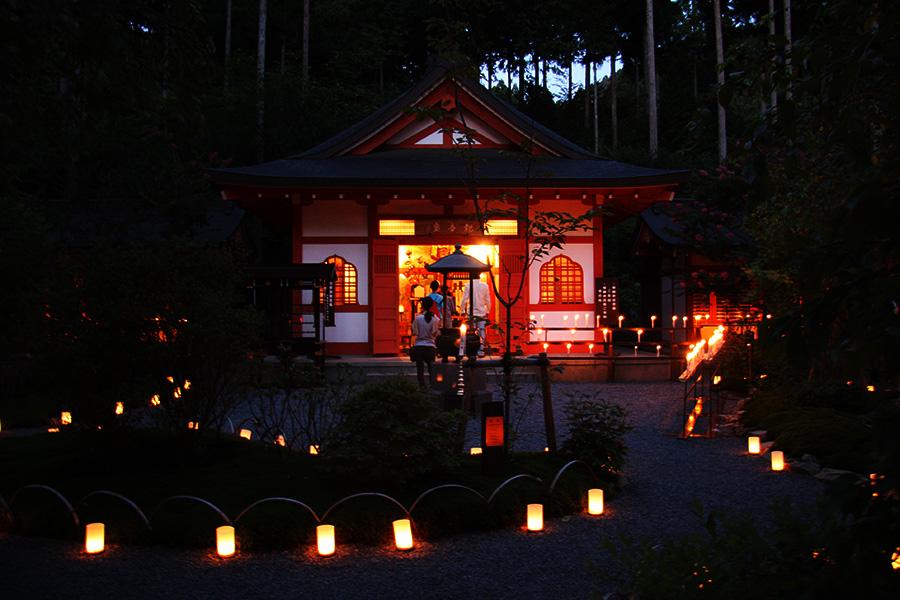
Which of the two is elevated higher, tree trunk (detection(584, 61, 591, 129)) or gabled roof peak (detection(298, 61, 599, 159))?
tree trunk (detection(584, 61, 591, 129))

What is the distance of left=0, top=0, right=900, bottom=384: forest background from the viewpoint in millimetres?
1884

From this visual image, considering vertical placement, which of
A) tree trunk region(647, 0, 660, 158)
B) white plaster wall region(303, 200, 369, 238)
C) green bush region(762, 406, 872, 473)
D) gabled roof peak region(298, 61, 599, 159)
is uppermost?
tree trunk region(647, 0, 660, 158)

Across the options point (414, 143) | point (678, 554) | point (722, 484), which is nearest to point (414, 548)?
point (678, 554)

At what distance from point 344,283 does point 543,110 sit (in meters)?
21.6

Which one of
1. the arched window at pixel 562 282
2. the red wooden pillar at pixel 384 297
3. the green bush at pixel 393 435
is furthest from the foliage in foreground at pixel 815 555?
the arched window at pixel 562 282

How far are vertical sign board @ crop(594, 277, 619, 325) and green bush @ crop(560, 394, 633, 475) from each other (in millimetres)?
8978

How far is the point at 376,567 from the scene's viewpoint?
4461mm

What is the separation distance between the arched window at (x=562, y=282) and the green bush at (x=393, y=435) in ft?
33.9

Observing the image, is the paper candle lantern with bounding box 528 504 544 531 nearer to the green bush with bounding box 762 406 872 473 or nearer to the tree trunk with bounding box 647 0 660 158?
the green bush with bounding box 762 406 872 473

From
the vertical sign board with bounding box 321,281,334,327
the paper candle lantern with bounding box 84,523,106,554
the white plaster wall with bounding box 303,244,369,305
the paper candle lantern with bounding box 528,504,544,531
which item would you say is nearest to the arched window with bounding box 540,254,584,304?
the white plaster wall with bounding box 303,244,369,305

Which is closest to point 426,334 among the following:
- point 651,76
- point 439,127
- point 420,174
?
point 420,174

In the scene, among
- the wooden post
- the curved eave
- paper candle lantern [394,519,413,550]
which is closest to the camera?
paper candle lantern [394,519,413,550]

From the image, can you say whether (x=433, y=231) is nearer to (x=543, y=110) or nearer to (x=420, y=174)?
(x=420, y=174)

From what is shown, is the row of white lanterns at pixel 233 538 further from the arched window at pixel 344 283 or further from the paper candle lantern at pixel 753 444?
the arched window at pixel 344 283
